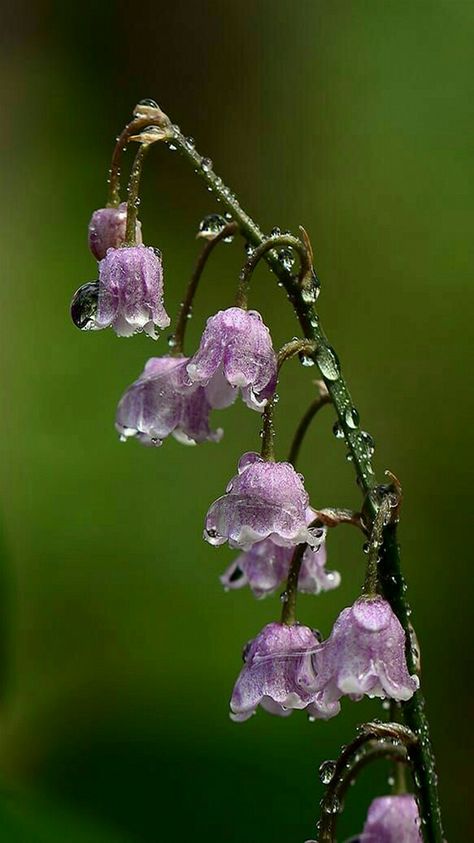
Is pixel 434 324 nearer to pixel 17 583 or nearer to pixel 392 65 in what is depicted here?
pixel 392 65

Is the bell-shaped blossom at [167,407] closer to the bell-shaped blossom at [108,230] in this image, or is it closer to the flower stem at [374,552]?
the bell-shaped blossom at [108,230]

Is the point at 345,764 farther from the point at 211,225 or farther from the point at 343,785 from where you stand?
the point at 211,225

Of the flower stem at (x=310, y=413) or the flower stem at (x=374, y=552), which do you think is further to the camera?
the flower stem at (x=310, y=413)

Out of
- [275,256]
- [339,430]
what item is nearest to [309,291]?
[275,256]

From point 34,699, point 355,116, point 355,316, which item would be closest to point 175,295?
point 355,316

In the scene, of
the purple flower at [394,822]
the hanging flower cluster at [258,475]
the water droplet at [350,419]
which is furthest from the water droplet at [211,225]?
the purple flower at [394,822]
